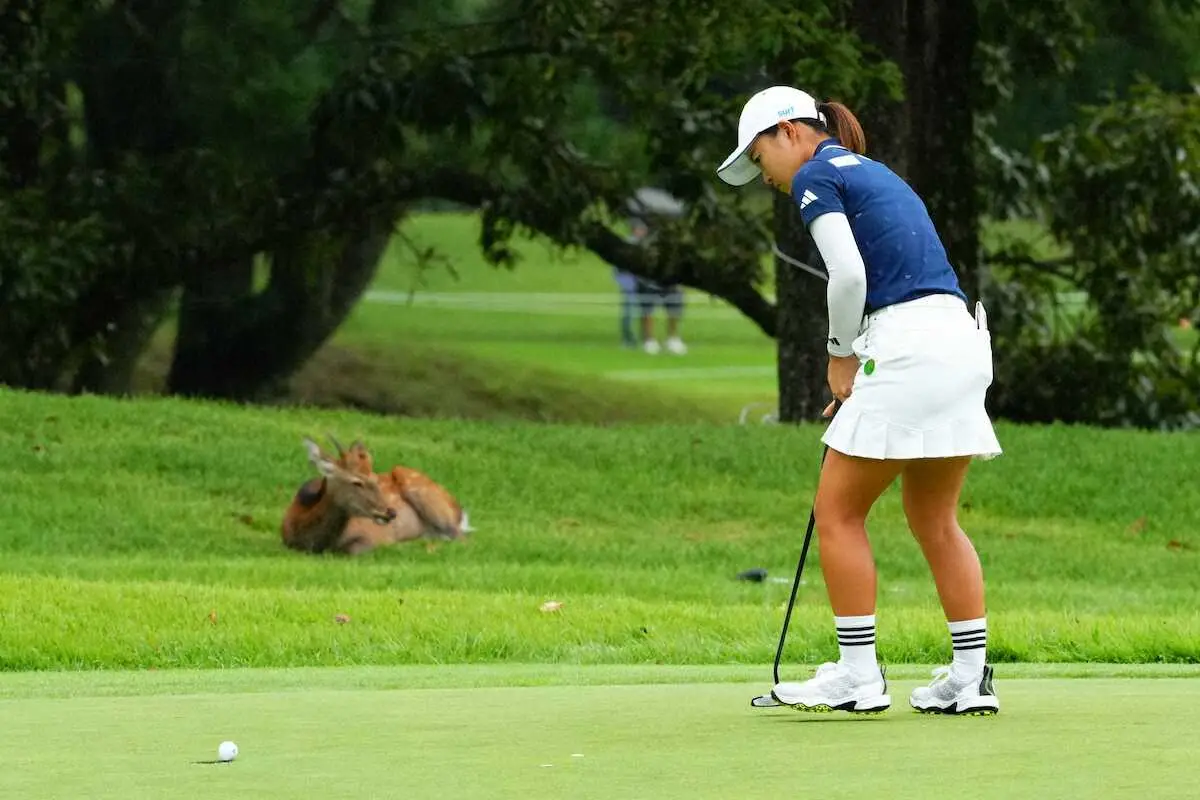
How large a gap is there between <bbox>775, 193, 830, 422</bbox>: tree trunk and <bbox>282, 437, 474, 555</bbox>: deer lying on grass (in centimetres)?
588

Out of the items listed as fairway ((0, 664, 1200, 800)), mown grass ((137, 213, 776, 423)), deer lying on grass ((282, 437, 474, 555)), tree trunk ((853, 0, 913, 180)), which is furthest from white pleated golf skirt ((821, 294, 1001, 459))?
mown grass ((137, 213, 776, 423))

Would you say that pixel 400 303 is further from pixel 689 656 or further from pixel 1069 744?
pixel 1069 744

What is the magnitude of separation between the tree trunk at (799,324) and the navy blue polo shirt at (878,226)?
13.3 metres

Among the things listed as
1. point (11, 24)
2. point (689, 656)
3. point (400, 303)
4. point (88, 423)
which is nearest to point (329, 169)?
point (11, 24)

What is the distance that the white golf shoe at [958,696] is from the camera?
6.05 metres

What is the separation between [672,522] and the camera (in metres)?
15.9

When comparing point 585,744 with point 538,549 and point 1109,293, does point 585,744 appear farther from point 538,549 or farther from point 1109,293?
point 1109,293

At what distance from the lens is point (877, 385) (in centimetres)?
599

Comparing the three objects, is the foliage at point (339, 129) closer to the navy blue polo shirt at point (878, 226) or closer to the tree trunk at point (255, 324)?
the tree trunk at point (255, 324)

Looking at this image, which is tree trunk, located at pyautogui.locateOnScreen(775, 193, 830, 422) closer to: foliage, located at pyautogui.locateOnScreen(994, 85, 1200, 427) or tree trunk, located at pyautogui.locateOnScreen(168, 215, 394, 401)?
foliage, located at pyautogui.locateOnScreen(994, 85, 1200, 427)

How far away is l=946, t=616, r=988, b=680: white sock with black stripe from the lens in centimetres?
614

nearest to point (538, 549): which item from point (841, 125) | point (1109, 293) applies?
point (841, 125)

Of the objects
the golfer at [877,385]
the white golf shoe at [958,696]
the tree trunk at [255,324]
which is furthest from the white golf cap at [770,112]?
the tree trunk at [255,324]

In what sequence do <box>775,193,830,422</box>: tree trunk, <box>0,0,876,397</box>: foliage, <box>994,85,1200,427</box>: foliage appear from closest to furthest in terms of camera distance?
1. <box>775,193,830,422</box>: tree trunk
2. <box>0,0,876,397</box>: foliage
3. <box>994,85,1200,427</box>: foliage
